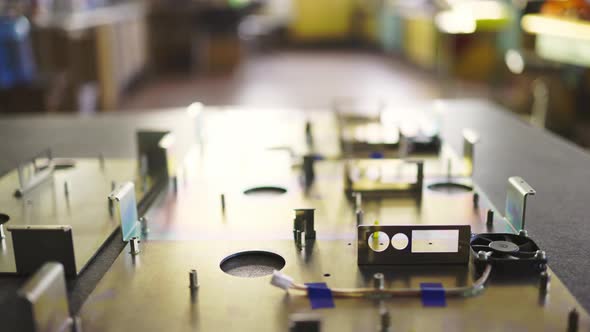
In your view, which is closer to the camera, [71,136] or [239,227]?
[239,227]

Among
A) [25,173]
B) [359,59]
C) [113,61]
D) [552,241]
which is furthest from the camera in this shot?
[359,59]

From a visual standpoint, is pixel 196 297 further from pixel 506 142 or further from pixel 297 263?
pixel 506 142

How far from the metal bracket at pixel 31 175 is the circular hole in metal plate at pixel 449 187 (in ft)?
2.83

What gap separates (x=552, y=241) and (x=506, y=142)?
69 centimetres

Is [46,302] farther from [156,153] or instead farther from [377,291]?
[156,153]

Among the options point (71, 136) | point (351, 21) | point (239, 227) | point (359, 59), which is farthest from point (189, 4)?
point (239, 227)

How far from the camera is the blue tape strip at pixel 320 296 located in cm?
79

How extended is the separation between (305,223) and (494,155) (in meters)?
0.73

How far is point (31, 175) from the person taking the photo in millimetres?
1343

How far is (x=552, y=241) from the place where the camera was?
100cm

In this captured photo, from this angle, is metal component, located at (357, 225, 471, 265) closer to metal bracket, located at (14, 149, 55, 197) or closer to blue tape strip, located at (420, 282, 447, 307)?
blue tape strip, located at (420, 282, 447, 307)

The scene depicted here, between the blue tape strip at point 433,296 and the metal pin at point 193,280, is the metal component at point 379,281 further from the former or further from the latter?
the metal pin at point 193,280

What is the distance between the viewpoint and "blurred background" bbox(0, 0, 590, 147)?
12.8 feet

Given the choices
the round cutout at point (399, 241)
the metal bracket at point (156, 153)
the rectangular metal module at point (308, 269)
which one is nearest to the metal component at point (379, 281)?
the rectangular metal module at point (308, 269)
